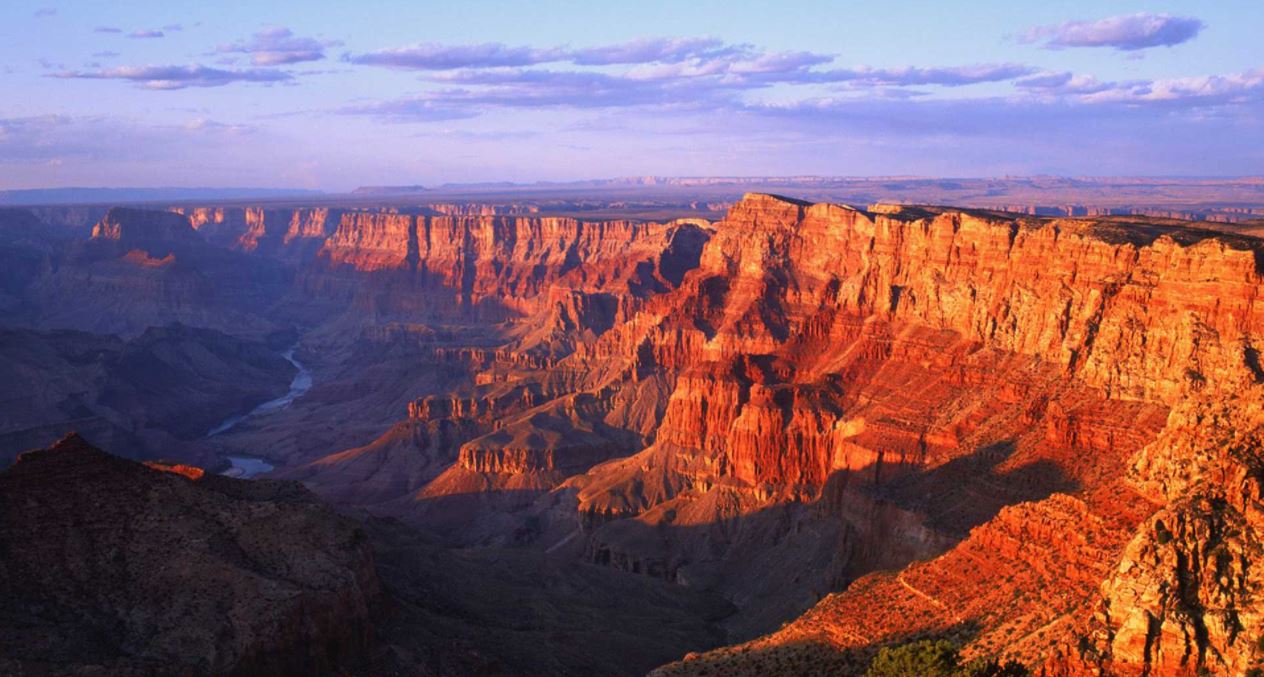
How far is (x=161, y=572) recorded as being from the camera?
51156 mm

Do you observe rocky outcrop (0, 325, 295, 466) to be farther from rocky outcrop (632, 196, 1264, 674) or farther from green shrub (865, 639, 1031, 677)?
green shrub (865, 639, 1031, 677)

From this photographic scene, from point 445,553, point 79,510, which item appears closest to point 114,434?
point 445,553

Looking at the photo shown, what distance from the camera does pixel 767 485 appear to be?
9819cm

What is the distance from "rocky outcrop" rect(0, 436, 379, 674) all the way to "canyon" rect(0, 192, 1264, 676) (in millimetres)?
164

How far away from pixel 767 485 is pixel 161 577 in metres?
55.9

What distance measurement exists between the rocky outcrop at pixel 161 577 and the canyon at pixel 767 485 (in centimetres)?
16

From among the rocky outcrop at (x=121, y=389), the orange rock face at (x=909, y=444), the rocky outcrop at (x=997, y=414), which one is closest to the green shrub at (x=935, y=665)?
the rocky outcrop at (x=997, y=414)

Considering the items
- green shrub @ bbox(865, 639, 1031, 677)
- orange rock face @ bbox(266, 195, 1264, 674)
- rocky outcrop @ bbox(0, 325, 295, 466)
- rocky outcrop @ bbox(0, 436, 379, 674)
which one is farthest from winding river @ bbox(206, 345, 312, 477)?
green shrub @ bbox(865, 639, 1031, 677)

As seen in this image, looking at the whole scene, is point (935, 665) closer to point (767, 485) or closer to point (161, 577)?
point (161, 577)

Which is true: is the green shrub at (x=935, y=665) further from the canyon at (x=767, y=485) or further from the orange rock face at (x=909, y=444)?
the orange rock face at (x=909, y=444)

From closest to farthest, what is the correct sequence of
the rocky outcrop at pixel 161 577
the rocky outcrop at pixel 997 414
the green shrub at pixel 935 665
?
1. the green shrub at pixel 935 665
2. the rocky outcrop at pixel 997 414
3. the rocky outcrop at pixel 161 577

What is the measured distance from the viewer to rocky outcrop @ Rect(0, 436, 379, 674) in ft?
153

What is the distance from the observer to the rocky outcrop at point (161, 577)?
4662 cm

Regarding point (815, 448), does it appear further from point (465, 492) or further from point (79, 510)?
point (79, 510)
